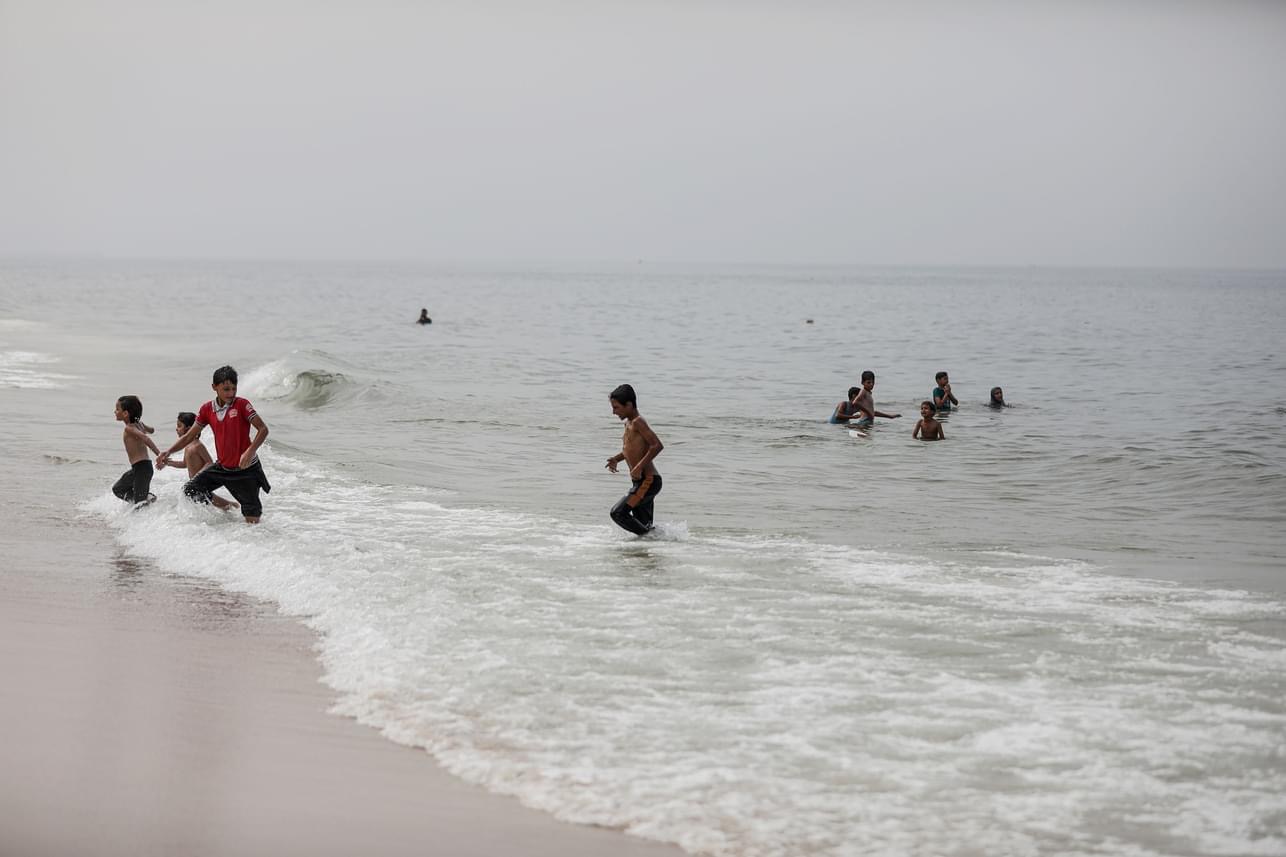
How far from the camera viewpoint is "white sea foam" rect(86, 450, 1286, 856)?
5.14m

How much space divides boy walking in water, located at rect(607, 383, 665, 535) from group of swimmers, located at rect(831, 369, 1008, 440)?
9.01 meters

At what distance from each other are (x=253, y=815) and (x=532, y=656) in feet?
8.14

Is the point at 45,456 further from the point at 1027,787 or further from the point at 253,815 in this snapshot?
the point at 1027,787

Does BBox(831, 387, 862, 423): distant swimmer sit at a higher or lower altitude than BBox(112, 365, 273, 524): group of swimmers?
lower

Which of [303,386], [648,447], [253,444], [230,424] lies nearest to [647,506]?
[648,447]

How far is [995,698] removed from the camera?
6539 millimetres

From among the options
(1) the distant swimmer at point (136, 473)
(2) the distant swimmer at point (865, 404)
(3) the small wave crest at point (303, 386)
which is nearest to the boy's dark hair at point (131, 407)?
(1) the distant swimmer at point (136, 473)

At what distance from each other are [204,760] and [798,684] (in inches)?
120

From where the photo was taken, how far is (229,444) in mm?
10656

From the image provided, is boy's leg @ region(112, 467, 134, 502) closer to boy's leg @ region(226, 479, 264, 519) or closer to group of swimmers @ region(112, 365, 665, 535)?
group of swimmers @ region(112, 365, 665, 535)

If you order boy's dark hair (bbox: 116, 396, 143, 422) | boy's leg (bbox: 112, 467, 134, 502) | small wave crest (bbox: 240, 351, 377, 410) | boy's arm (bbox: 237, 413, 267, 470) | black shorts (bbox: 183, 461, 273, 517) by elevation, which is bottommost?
small wave crest (bbox: 240, 351, 377, 410)

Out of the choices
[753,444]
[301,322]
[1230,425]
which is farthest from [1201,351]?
[301,322]

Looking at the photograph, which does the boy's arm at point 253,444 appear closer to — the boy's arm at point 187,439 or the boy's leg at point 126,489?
the boy's arm at point 187,439

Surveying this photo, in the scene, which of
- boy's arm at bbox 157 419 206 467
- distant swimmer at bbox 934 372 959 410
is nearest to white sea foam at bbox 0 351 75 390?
boy's arm at bbox 157 419 206 467
